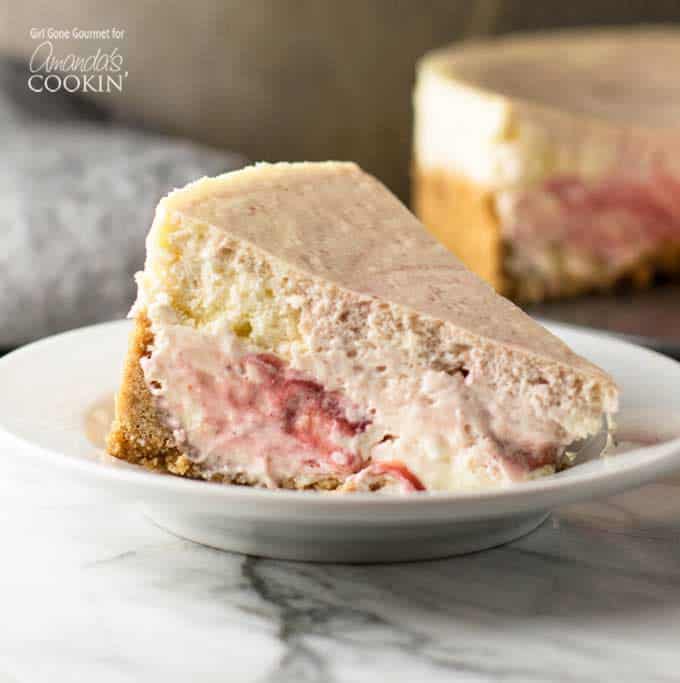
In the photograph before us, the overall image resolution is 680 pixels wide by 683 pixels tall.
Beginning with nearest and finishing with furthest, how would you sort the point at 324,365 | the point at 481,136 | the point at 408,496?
the point at 408,496 < the point at 324,365 < the point at 481,136

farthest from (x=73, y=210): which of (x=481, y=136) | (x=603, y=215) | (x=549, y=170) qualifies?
(x=603, y=215)

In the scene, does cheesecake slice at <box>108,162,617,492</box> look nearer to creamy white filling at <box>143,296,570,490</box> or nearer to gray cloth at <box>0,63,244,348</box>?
creamy white filling at <box>143,296,570,490</box>

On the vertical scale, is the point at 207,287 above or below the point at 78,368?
above

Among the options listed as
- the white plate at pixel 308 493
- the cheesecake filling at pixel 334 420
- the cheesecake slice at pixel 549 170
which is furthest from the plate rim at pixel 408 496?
the cheesecake slice at pixel 549 170

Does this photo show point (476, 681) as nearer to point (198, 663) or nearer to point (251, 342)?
point (198, 663)

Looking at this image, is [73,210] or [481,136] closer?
[481,136]

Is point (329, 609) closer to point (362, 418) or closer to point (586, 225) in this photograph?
point (362, 418)

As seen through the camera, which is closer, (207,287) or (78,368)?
(207,287)

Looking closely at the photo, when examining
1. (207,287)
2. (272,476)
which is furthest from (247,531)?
(207,287)

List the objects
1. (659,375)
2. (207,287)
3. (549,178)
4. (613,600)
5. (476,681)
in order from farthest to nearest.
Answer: (549,178), (659,375), (207,287), (613,600), (476,681)
